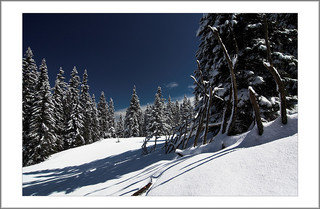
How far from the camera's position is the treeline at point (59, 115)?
14.7m

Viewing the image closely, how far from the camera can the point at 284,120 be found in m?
2.82

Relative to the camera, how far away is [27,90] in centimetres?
1592

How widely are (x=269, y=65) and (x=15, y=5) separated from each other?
6391 millimetres

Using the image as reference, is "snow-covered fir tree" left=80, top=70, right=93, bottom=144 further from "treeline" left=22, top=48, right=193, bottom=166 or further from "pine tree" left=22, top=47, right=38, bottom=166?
"pine tree" left=22, top=47, right=38, bottom=166

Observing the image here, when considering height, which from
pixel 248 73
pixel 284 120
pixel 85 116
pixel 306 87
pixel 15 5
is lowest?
pixel 85 116

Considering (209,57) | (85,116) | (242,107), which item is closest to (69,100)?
(85,116)

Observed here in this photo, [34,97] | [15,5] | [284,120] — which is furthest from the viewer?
[34,97]

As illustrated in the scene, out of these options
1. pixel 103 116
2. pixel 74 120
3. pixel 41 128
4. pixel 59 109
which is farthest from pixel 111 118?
pixel 41 128

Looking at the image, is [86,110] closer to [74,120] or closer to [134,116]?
[74,120]

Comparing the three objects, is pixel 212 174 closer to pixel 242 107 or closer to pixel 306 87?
pixel 306 87

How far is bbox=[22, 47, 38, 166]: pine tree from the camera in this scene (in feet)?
47.8

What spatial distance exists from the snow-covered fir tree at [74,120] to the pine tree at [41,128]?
663 cm

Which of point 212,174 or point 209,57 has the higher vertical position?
point 209,57

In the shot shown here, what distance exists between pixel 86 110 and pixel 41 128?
11365 millimetres
